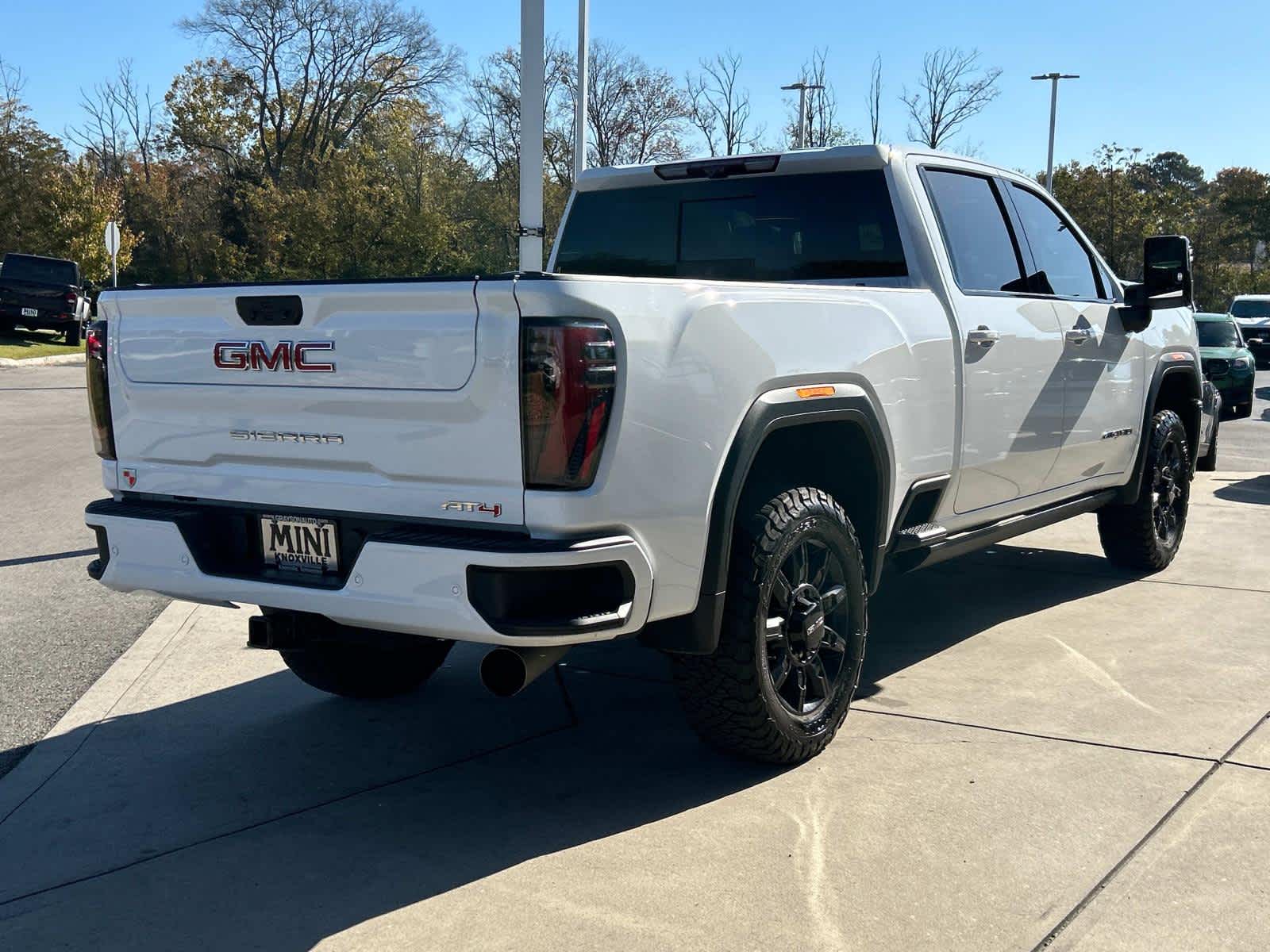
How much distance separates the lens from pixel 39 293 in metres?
30.0

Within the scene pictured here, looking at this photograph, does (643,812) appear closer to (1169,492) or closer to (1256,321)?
(1169,492)

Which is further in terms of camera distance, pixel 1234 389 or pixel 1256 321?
pixel 1256 321

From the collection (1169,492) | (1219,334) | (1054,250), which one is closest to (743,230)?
(1054,250)

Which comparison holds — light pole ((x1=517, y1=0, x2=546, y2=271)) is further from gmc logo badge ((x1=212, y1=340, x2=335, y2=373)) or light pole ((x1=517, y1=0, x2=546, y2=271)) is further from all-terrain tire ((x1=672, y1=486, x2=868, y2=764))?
gmc logo badge ((x1=212, y1=340, x2=335, y2=373))

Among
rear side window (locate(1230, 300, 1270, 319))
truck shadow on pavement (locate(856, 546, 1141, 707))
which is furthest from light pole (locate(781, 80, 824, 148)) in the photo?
truck shadow on pavement (locate(856, 546, 1141, 707))

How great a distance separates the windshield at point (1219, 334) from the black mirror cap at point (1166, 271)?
46.0 feet

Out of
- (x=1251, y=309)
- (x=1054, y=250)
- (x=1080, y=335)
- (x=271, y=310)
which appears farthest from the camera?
(x=1251, y=309)

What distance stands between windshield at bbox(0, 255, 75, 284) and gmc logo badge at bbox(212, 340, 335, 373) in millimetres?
29271

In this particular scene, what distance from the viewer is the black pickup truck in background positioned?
98.5 feet

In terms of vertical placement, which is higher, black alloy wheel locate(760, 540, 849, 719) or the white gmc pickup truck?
the white gmc pickup truck

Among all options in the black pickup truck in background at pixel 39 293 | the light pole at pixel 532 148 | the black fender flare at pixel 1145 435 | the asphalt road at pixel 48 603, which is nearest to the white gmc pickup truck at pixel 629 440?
the asphalt road at pixel 48 603

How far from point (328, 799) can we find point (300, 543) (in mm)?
880

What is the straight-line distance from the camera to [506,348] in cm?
327

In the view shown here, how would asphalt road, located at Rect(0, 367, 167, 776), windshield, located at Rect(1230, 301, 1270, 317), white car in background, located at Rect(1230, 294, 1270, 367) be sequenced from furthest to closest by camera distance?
windshield, located at Rect(1230, 301, 1270, 317) → white car in background, located at Rect(1230, 294, 1270, 367) → asphalt road, located at Rect(0, 367, 167, 776)
